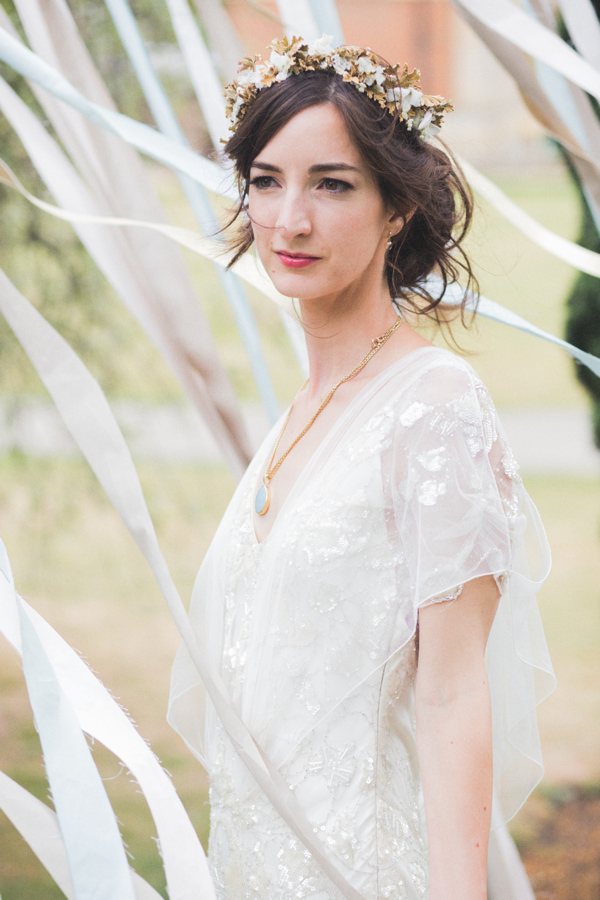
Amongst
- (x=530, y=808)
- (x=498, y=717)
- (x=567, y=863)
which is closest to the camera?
(x=498, y=717)

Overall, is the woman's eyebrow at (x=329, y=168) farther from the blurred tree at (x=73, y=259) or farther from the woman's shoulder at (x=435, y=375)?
the blurred tree at (x=73, y=259)

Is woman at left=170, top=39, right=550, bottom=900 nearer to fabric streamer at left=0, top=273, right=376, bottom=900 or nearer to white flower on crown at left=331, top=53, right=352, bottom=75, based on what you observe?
white flower on crown at left=331, top=53, right=352, bottom=75

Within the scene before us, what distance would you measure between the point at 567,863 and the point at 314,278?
2.77 metres

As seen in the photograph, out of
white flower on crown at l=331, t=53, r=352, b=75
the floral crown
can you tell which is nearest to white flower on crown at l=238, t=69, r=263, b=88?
the floral crown

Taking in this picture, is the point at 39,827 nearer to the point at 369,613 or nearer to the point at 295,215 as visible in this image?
the point at 369,613

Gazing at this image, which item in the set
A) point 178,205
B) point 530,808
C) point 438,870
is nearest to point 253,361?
point 438,870

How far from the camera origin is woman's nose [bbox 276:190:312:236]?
3.42 feet

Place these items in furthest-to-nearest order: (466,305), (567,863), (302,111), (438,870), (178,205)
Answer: (178,205) < (567,863) < (466,305) < (302,111) < (438,870)

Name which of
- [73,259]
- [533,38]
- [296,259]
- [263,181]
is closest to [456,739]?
[296,259]

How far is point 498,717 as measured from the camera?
46.5 inches

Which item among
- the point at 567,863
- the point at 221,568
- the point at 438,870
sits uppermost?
the point at 221,568

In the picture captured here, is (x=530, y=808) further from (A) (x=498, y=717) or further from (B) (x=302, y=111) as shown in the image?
(B) (x=302, y=111)

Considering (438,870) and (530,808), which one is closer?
(438,870)

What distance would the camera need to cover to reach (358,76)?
1095mm
